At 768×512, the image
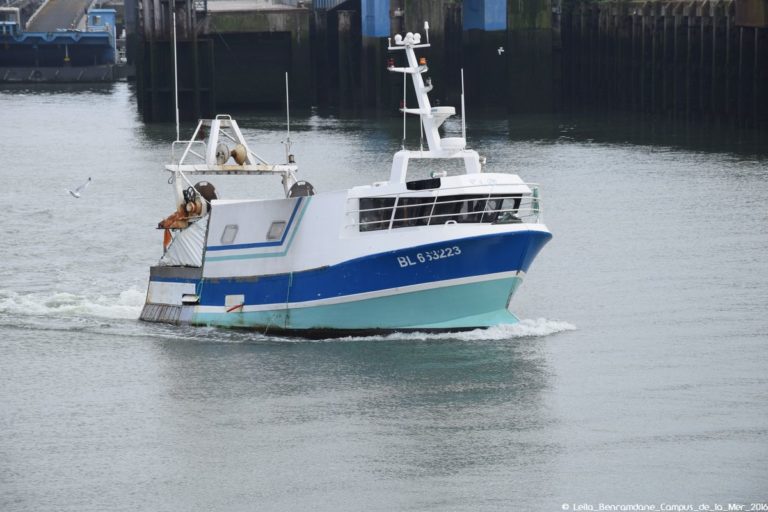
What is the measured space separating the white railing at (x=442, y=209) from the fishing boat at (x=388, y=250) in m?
0.02

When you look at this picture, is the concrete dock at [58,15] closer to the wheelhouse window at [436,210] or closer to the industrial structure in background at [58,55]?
the industrial structure in background at [58,55]

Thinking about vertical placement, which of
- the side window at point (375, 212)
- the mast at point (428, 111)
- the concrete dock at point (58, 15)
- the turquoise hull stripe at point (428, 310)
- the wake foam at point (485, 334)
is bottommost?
the wake foam at point (485, 334)

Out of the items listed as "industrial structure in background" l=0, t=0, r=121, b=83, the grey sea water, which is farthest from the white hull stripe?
"industrial structure in background" l=0, t=0, r=121, b=83

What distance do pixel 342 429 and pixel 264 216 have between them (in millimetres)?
5572

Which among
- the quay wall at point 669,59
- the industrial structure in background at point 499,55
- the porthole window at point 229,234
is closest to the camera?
the porthole window at point 229,234

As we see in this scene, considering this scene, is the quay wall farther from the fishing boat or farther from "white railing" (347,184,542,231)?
the fishing boat

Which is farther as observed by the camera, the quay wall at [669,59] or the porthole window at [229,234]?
the quay wall at [669,59]

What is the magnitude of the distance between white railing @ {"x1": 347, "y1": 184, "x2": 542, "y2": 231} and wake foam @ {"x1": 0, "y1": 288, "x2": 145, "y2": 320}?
19.2 ft

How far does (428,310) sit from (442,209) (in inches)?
63.6

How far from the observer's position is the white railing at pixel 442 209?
2311cm

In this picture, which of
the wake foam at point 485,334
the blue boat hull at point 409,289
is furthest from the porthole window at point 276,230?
the wake foam at point 485,334

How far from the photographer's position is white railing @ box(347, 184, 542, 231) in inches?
910

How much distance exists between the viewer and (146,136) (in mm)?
59031

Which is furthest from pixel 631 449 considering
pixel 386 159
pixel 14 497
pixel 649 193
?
pixel 386 159
